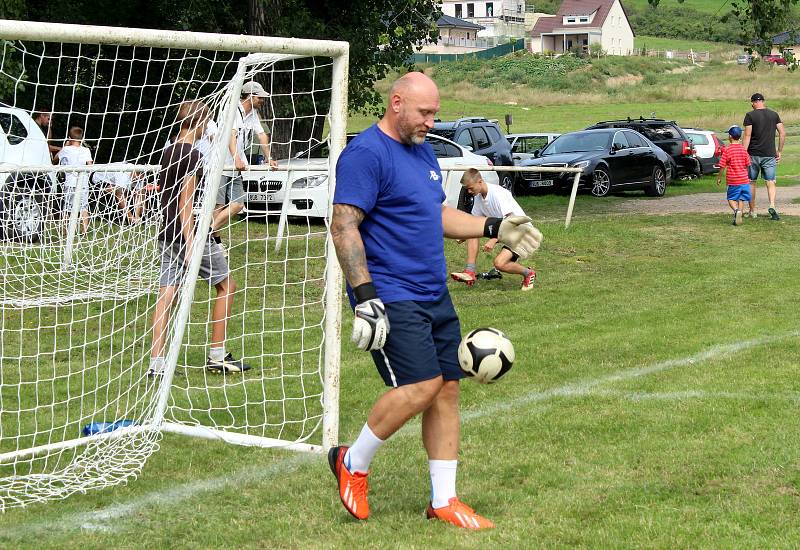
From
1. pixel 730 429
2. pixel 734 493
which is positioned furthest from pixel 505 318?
pixel 734 493

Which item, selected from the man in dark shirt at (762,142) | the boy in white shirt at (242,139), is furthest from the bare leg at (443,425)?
the man in dark shirt at (762,142)

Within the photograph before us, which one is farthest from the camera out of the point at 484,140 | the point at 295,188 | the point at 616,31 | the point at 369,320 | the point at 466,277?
the point at 616,31

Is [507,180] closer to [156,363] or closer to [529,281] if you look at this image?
[529,281]

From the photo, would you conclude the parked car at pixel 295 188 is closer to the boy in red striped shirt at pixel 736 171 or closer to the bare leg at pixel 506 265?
the bare leg at pixel 506 265

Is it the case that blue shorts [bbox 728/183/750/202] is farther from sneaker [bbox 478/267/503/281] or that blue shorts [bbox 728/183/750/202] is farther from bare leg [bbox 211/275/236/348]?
bare leg [bbox 211/275/236/348]

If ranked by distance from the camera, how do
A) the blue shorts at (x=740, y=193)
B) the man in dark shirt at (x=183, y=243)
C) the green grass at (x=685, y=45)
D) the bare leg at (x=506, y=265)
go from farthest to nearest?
the green grass at (x=685, y=45) < the blue shorts at (x=740, y=193) < the bare leg at (x=506, y=265) < the man in dark shirt at (x=183, y=243)

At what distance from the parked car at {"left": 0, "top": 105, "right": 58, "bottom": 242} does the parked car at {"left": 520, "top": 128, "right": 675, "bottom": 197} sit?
41.3 feet

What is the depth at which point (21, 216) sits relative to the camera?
38.1ft

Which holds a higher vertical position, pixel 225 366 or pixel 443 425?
pixel 443 425

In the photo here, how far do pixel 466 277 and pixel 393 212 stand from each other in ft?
26.7

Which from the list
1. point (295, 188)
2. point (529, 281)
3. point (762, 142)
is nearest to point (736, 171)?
point (762, 142)

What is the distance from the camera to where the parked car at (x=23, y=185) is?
11.2 metres

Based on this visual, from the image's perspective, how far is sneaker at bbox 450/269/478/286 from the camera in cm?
1314

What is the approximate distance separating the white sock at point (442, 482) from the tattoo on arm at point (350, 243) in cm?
91
